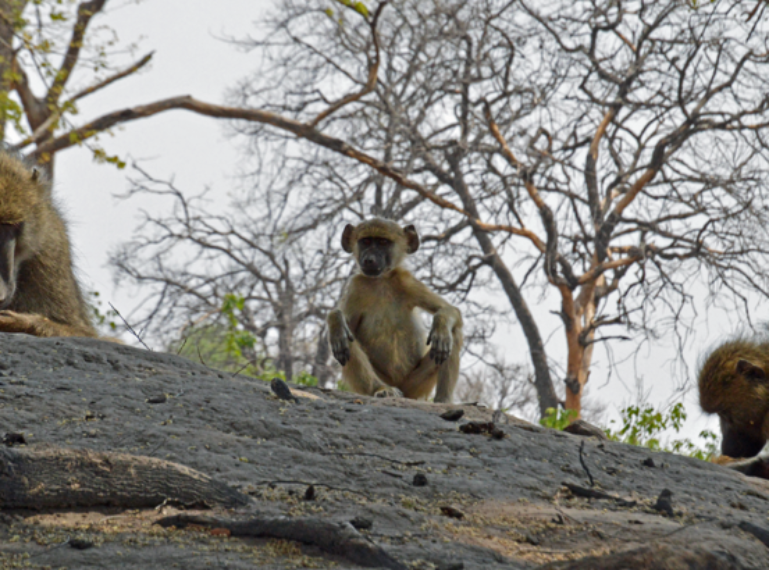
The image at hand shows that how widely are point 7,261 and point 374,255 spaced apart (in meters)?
2.78

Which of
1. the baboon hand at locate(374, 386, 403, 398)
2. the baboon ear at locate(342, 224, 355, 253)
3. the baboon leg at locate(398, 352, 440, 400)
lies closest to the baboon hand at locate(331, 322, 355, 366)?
the baboon hand at locate(374, 386, 403, 398)

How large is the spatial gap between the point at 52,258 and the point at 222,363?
30.1ft

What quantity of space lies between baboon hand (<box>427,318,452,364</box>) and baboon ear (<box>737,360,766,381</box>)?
7.71ft

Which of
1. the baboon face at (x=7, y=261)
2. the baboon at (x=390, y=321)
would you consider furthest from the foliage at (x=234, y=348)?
the baboon face at (x=7, y=261)

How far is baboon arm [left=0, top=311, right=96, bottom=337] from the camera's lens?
5.03 metres

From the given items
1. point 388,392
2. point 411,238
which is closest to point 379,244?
point 411,238

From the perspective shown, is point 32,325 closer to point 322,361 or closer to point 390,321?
point 390,321

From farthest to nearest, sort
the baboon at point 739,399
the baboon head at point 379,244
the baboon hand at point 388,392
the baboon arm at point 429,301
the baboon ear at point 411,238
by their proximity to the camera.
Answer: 1. the baboon ear at point 411,238
2. the baboon head at point 379,244
3. the baboon arm at point 429,301
4. the baboon at point 739,399
5. the baboon hand at point 388,392

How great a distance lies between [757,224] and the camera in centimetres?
1338

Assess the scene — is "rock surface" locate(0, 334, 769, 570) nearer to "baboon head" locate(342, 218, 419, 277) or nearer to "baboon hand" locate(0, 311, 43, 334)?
"baboon hand" locate(0, 311, 43, 334)

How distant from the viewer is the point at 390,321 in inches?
250

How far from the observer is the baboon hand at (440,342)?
5.77 m

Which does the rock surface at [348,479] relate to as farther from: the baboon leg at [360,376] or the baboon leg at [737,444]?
the baboon leg at [737,444]

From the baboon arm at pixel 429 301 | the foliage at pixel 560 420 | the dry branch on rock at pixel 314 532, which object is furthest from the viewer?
the foliage at pixel 560 420
